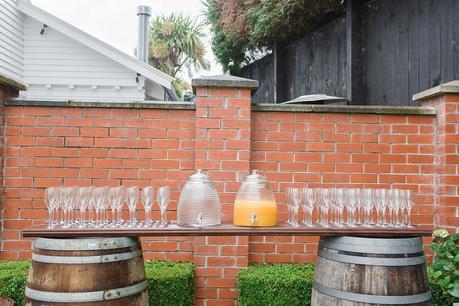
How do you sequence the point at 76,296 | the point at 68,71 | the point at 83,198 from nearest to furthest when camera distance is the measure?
the point at 76,296 < the point at 83,198 < the point at 68,71

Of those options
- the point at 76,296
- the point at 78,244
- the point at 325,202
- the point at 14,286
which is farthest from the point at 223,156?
the point at 14,286

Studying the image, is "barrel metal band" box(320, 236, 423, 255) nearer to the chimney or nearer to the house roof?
the house roof

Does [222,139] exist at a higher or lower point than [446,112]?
lower

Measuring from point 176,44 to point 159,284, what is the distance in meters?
21.6

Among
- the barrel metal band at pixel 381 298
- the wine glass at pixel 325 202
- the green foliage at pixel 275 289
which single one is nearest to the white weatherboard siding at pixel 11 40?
the green foliage at pixel 275 289

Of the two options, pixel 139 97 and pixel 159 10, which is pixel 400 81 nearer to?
pixel 139 97

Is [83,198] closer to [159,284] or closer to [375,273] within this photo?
[159,284]

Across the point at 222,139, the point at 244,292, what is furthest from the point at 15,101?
the point at 244,292

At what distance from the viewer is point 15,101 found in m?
2.90

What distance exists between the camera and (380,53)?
465 centimetres

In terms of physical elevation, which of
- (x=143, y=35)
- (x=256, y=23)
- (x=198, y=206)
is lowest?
(x=198, y=206)

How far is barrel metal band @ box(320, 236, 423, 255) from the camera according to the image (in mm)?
1915

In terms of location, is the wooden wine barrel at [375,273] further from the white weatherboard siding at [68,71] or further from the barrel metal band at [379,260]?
the white weatherboard siding at [68,71]

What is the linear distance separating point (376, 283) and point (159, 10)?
82.8 ft
